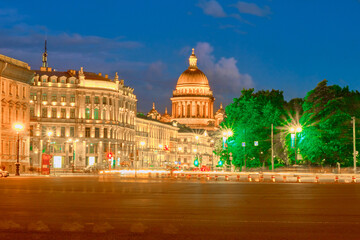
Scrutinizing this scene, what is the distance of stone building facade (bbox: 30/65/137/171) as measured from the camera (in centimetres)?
15975

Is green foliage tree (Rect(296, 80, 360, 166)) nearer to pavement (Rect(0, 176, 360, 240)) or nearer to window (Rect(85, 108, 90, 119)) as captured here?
pavement (Rect(0, 176, 360, 240))

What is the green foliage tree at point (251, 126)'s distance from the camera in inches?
3878

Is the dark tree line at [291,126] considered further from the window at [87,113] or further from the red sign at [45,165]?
the window at [87,113]

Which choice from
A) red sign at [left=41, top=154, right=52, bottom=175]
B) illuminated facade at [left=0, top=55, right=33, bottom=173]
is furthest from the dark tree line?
illuminated facade at [left=0, top=55, right=33, bottom=173]

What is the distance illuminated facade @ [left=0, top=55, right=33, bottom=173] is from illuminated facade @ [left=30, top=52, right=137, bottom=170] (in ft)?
196

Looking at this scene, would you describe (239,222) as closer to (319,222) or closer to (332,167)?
(319,222)

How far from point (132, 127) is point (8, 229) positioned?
169m

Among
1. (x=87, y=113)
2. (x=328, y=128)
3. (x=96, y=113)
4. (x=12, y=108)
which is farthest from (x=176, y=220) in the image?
(x=96, y=113)

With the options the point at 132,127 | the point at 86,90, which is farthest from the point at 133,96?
the point at 86,90

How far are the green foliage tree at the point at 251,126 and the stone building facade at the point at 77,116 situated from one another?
5992cm

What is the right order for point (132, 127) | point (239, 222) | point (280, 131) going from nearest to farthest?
point (239, 222), point (280, 131), point (132, 127)

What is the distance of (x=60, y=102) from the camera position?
164 meters

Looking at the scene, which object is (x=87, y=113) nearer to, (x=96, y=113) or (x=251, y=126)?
(x=96, y=113)

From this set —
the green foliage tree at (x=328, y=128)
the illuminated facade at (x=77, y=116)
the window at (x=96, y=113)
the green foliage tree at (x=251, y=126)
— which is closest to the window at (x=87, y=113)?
the illuminated facade at (x=77, y=116)
